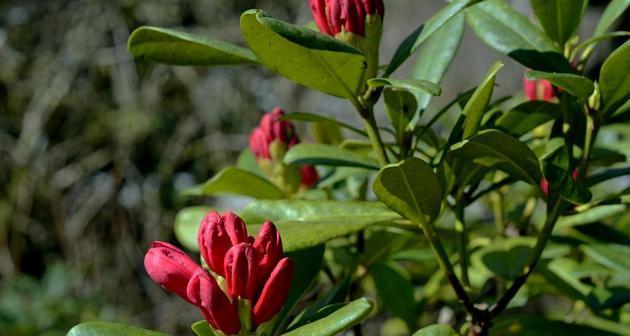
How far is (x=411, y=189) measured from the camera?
669mm

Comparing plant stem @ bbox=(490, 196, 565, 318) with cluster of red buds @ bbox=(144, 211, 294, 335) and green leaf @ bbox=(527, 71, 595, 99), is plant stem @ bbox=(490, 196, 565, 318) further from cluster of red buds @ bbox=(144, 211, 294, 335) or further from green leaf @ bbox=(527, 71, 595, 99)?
cluster of red buds @ bbox=(144, 211, 294, 335)

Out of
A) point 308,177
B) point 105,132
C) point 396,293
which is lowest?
point 105,132

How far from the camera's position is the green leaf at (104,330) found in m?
0.63

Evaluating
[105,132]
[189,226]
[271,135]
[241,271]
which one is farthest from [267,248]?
[105,132]

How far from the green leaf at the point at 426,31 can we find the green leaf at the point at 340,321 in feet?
0.73

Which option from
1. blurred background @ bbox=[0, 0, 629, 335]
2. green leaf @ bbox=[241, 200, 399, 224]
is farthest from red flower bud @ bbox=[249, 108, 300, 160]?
blurred background @ bbox=[0, 0, 629, 335]

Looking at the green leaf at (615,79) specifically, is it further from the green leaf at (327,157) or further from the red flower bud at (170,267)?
the red flower bud at (170,267)

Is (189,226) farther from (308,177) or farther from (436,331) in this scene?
(436,331)

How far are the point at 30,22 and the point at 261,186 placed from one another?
390 cm

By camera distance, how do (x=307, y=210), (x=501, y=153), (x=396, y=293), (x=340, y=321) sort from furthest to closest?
(x=396, y=293), (x=307, y=210), (x=501, y=153), (x=340, y=321)

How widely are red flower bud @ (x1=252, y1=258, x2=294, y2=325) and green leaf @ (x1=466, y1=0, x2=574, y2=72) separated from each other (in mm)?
327

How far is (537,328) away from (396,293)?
10.5 inches

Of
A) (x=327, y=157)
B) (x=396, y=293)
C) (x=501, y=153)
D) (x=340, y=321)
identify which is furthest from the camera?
Answer: (x=396, y=293)

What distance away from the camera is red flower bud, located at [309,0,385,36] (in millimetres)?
705
